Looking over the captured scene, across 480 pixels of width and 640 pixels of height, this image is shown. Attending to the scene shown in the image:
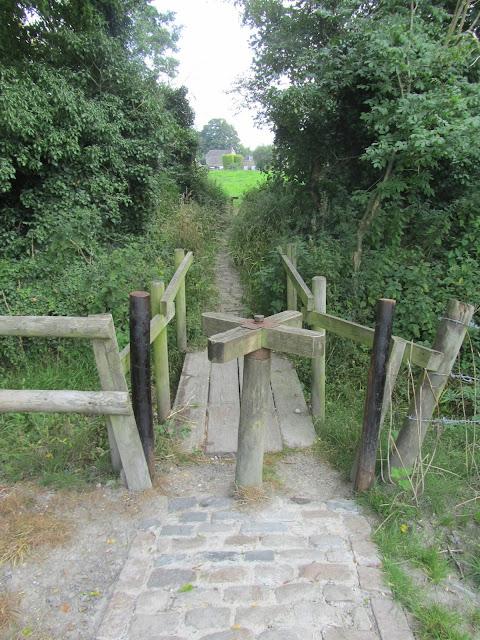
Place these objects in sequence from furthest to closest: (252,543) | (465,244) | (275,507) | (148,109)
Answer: (148,109), (465,244), (275,507), (252,543)

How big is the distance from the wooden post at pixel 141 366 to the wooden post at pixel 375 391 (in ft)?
4.39

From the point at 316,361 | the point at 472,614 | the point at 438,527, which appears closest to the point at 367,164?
the point at 316,361

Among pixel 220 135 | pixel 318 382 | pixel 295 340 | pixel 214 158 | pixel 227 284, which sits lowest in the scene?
pixel 318 382

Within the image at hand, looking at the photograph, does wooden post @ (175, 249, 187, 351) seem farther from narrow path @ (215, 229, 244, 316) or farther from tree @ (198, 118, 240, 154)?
tree @ (198, 118, 240, 154)

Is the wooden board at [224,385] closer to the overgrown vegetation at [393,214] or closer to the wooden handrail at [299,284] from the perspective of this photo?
the overgrown vegetation at [393,214]

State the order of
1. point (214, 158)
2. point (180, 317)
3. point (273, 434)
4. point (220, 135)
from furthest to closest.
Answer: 1. point (220, 135)
2. point (214, 158)
3. point (180, 317)
4. point (273, 434)

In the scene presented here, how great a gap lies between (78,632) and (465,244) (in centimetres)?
663

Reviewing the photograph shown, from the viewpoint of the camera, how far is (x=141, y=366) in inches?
109

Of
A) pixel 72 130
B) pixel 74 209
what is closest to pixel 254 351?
pixel 74 209

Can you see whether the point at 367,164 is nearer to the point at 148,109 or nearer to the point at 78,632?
the point at 148,109

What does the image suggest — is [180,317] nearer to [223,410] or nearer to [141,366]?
[223,410]

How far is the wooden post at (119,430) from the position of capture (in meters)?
2.60

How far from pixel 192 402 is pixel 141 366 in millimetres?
1592

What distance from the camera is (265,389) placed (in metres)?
2.75
